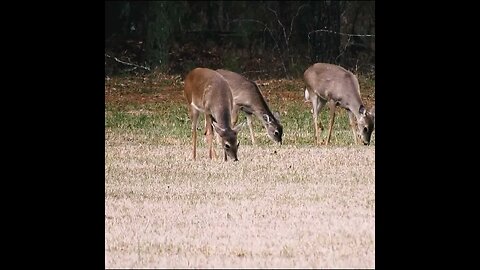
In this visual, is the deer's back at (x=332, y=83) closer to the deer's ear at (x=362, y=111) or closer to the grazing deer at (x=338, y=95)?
the grazing deer at (x=338, y=95)

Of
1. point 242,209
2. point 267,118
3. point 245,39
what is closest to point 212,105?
point 267,118

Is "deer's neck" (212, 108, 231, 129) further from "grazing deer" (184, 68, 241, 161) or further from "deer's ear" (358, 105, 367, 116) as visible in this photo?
"deer's ear" (358, 105, 367, 116)

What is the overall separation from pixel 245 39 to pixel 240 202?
21.9 meters

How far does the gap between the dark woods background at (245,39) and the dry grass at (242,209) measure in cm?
1432

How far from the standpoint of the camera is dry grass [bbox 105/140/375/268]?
8.45 m

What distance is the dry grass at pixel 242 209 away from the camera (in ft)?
27.7

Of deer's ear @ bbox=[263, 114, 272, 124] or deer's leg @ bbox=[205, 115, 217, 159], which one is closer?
deer's leg @ bbox=[205, 115, 217, 159]

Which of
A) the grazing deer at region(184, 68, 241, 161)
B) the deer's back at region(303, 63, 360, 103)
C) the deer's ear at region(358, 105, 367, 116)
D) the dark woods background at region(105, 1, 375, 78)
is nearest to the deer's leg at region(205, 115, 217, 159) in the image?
the grazing deer at region(184, 68, 241, 161)

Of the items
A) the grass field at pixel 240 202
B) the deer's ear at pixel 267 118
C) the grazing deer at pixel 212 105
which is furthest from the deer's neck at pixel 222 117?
the deer's ear at pixel 267 118

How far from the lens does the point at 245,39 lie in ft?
107

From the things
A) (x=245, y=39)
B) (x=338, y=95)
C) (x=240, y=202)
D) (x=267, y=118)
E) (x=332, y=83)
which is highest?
(x=332, y=83)

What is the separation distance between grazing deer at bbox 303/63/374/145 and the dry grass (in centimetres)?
98

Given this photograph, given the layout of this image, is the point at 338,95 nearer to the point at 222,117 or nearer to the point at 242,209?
the point at 222,117
